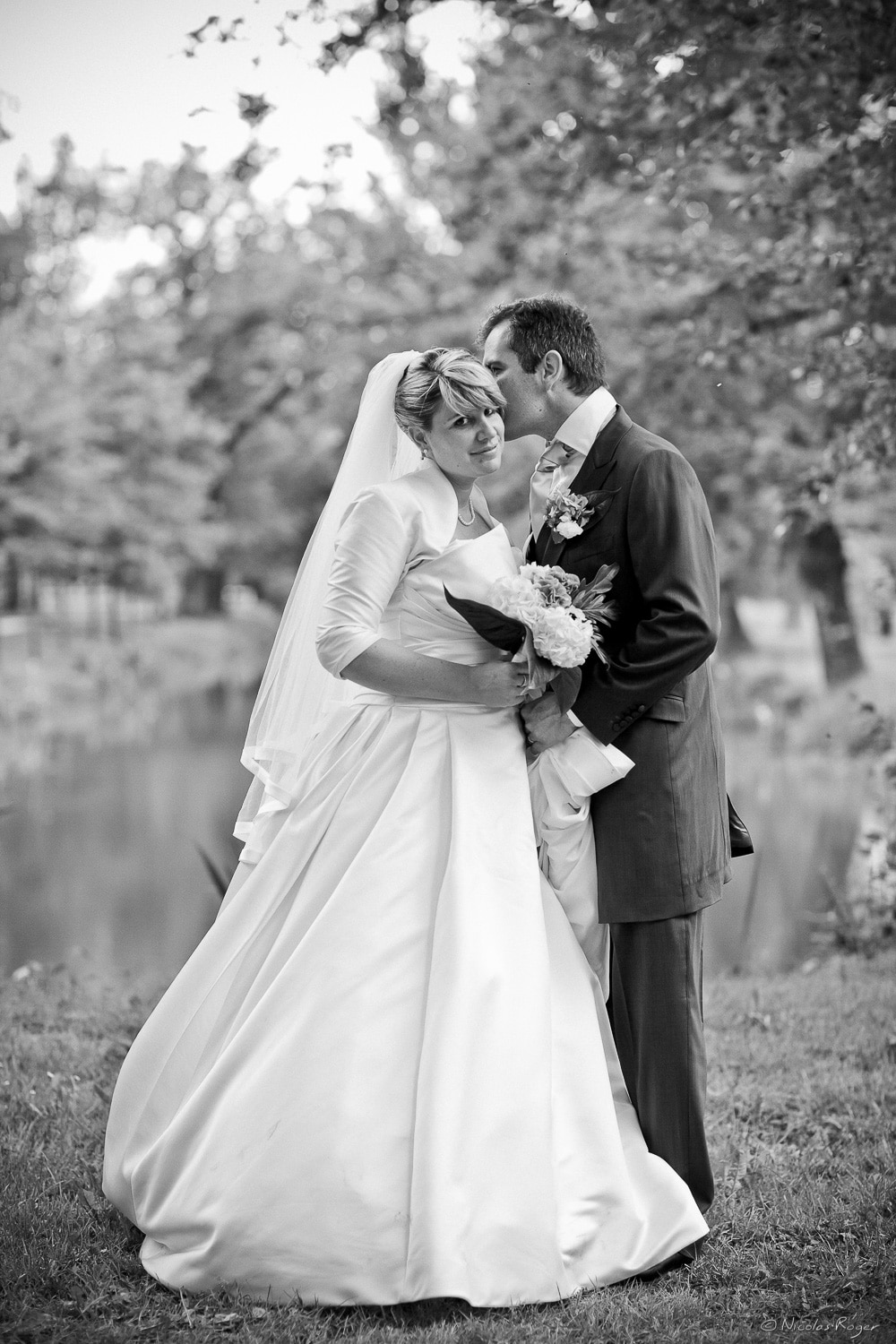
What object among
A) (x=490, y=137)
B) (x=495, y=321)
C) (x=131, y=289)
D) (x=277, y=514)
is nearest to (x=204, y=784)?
(x=490, y=137)

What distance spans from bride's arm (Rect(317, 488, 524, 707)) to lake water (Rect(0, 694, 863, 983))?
3.07m

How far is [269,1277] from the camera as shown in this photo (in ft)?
10.6

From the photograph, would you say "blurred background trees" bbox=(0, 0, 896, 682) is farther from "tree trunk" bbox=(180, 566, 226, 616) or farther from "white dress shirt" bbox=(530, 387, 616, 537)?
"white dress shirt" bbox=(530, 387, 616, 537)

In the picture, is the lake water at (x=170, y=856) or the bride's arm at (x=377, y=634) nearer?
the bride's arm at (x=377, y=634)

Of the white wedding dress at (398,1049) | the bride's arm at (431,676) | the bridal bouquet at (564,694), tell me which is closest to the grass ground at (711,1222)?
the white wedding dress at (398,1049)

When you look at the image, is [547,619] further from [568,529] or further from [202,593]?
[202,593]

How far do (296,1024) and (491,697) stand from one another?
106 centimetres

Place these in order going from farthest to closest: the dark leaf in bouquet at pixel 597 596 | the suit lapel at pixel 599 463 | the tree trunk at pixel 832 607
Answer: the tree trunk at pixel 832 607 < the suit lapel at pixel 599 463 < the dark leaf in bouquet at pixel 597 596

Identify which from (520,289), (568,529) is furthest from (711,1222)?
(520,289)

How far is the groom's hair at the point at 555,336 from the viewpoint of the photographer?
147 inches

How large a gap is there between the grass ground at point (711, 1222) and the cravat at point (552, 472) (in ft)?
7.50

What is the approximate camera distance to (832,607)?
65.4ft

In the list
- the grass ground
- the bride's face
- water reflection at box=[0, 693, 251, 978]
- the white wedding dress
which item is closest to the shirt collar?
the bride's face

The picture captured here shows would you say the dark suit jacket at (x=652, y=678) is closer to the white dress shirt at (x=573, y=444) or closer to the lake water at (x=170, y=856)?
the white dress shirt at (x=573, y=444)
